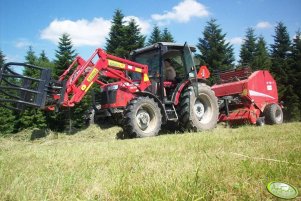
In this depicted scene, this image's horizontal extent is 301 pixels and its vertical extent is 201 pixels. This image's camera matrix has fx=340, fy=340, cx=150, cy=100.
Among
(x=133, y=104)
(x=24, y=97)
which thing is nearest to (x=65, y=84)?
(x=24, y=97)

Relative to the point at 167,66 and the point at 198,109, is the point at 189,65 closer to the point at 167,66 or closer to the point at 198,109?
the point at 167,66

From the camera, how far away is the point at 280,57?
3553 cm

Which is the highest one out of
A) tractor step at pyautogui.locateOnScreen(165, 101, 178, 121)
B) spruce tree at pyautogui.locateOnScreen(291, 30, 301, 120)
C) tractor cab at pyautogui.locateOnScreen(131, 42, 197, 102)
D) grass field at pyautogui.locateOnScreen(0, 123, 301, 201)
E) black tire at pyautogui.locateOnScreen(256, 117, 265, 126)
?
spruce tree at pyautogui.locateOnScreen(291, 30, 301, 120)

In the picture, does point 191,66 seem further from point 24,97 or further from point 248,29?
point 248,29

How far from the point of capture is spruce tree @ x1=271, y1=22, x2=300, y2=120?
1175 inches

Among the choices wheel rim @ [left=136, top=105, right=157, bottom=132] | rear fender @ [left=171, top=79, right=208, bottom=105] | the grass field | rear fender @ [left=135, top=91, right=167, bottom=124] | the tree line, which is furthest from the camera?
the tree line

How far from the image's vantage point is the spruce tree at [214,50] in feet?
108

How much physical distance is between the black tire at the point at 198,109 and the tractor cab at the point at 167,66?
45 centimetres

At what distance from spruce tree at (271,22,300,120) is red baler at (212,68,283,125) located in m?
14.9

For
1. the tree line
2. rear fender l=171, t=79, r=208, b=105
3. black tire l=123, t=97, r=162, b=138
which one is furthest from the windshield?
the tree line

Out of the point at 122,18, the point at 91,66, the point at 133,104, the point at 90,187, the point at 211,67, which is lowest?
the point at 90,187

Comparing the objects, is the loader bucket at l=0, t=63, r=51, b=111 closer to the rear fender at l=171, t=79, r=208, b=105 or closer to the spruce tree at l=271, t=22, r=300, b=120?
the rear fender at l=171, t=79, r=208, b=105

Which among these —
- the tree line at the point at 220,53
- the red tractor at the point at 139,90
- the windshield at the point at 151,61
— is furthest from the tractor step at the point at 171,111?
the tree line at the point at 220,53

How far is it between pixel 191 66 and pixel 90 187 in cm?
840
